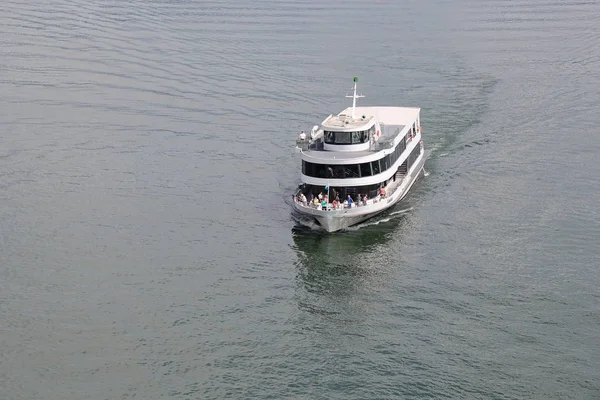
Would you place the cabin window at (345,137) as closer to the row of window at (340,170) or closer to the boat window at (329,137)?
the boat window at (329,137)

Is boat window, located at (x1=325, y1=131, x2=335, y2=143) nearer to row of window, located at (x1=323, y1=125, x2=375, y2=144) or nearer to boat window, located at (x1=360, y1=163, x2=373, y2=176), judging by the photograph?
row of window, located at (x1=323, y1=125, x2=375, y2=144)

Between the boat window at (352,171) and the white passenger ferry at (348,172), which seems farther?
the boat window at (352,171)

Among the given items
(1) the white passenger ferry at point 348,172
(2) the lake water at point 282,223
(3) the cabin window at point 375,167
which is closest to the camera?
(2) the lake water at point 282,223

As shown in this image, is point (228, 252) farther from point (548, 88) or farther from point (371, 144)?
point (548, 88)

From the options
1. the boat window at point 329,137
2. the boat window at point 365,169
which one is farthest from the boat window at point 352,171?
the boat window at point 329,137

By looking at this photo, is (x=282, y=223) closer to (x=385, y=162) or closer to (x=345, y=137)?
(x=345, y=137)

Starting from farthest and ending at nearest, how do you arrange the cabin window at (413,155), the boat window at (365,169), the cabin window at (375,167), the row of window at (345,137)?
the cabin window at (413,155), the row of window at (345,137), the cabin window at (375,167), the boat window at (365,169)

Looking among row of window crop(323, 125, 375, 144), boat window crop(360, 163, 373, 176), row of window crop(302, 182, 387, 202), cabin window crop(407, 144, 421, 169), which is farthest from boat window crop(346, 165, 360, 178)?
cabin window crop(407, 144, 421, 169)

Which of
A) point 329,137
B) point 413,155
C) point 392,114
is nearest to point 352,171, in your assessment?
point 329,137

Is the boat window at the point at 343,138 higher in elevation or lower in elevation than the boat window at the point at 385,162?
higher
